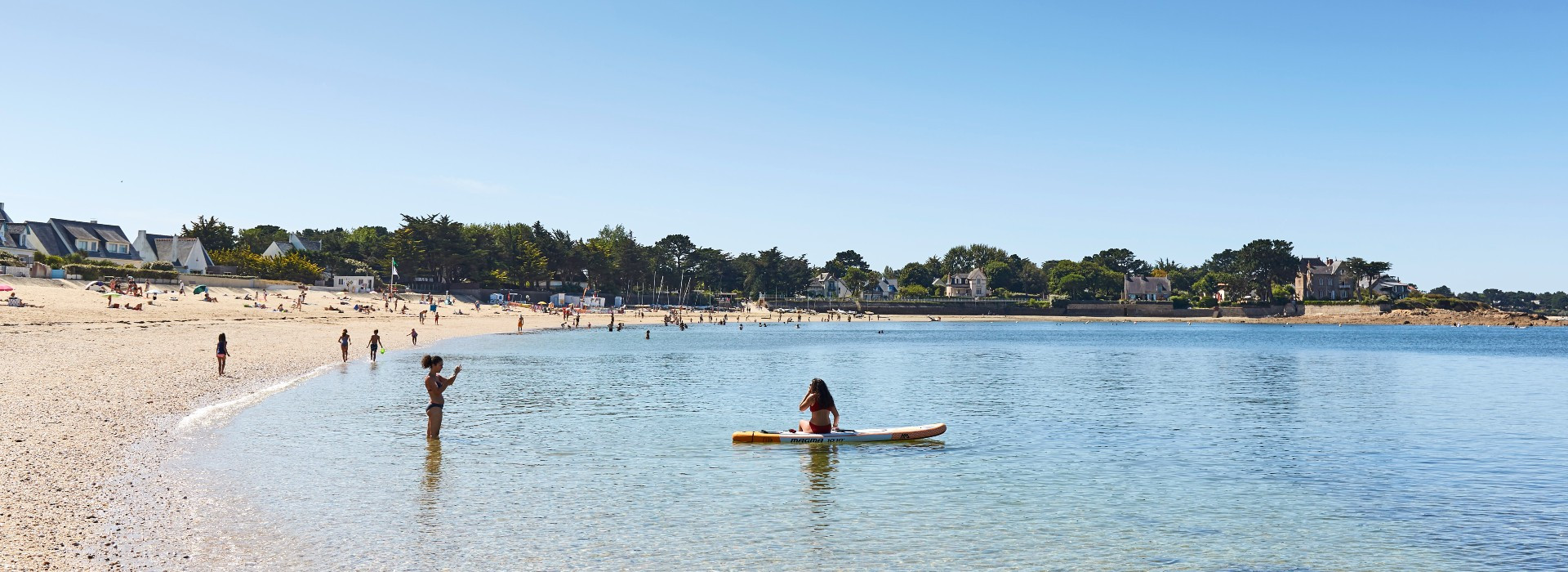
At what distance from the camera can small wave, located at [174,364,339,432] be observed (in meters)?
21.9

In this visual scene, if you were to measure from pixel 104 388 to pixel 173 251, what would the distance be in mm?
113896

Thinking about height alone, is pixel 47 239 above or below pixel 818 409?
above

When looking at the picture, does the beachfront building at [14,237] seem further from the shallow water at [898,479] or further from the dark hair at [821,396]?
the dark hair at [821,396]

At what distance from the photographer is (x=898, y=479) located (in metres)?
18.4

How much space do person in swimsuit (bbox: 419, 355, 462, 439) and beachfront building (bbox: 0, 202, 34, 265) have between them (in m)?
98.2

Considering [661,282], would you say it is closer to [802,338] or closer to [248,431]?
[802,338]

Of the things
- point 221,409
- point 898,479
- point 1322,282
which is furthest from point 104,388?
point 1322,282

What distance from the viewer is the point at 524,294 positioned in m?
150

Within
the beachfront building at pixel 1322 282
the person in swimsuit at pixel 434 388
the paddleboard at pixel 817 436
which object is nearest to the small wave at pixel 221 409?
the person in swimsuit at pixel 434 388

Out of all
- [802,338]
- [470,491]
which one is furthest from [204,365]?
[802,338]

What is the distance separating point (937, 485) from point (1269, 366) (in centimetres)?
4885

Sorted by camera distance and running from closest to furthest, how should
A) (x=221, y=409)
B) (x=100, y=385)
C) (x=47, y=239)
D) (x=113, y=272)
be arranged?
(x=221, y=409), (x=100, y=385), (x=113, y=272), (x=47, y=239)

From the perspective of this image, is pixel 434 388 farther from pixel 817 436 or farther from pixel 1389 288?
pixel 1389 288

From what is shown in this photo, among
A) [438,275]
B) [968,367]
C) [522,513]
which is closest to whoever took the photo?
[522,513]
